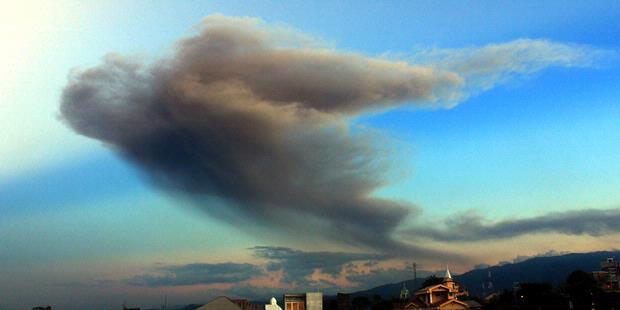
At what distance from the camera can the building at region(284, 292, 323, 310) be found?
118m

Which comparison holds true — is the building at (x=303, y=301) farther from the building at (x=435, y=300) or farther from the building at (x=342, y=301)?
the building at (x=435, y=300)

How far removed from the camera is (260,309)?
399ft

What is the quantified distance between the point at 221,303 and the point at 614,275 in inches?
5920

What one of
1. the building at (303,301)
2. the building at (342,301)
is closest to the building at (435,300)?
the building at (342,301)

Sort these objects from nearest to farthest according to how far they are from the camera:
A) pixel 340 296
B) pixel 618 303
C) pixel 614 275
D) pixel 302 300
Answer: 1. pixel 302 300
2. pixel 618 303
3. pixel 340 296
4. pixel 614 275

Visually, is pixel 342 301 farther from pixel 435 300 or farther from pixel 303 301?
pixel 303 301

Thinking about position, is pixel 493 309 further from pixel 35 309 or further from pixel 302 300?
pixel 35 309

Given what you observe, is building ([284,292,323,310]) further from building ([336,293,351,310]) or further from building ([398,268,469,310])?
building ([398,268,469,310])

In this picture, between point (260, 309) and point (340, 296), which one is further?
point (340, 296)

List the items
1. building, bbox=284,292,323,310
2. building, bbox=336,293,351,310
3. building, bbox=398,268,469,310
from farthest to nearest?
building, bbox=398,268,469,310 < building, bbox=336,293,351,310 < building, bbox=284,292,323,310

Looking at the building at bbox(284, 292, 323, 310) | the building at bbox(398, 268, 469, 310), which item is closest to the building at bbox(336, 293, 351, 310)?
the building at bbox(398, 268, 469, 310)

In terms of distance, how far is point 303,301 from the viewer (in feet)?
392

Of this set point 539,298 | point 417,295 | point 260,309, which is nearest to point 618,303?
point 539,298

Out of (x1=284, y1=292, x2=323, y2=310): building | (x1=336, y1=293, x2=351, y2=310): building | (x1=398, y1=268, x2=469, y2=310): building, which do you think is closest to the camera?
(x1=284, y1=292, x2=323, y2=310): building
